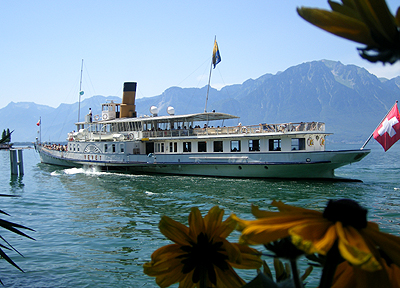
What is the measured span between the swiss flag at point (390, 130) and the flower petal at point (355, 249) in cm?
1972

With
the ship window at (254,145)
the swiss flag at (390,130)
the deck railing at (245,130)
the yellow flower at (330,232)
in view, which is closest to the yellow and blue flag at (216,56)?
the deck railing at (245,130)

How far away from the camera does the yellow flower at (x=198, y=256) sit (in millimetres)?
1090

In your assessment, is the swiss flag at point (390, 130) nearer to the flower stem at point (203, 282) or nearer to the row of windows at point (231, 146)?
the row of windows at point (231, 146)

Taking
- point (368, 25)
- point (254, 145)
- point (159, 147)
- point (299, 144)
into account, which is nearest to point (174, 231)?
point (368, 25)

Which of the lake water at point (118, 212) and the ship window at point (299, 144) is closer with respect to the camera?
the lake water at point (118, 212)

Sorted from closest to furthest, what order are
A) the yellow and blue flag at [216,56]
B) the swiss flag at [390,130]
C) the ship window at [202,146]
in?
the swiss flag at [390,130] < the ship window at [202,146] < the yellow and blue flag at [216,56]

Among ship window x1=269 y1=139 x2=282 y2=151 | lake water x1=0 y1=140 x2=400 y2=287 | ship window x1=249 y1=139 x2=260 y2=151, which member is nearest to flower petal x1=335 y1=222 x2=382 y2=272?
lake water x1=0 y1=140 x2=400 y2=287

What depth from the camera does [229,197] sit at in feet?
56.2

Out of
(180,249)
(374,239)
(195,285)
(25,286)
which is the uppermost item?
(374,239)

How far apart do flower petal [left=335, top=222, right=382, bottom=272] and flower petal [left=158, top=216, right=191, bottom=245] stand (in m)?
0.49

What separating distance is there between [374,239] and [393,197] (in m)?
18.4

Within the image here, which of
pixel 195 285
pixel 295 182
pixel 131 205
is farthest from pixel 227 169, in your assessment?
pixel 195 285

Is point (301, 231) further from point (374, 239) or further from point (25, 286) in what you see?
point (25, 286)

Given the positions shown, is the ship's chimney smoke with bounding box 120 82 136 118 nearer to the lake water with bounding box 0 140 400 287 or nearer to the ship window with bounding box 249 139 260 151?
the lake water with bounding box 0 140 400 287
